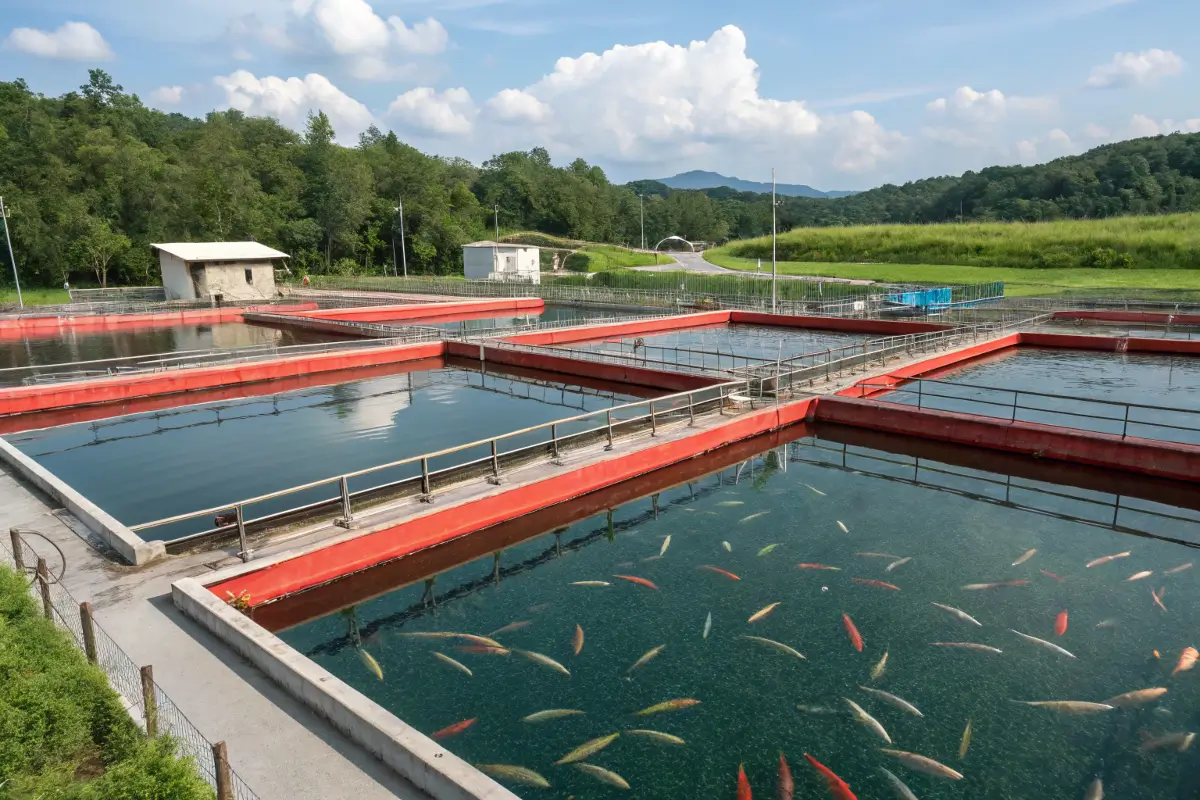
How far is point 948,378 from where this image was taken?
2877 cm

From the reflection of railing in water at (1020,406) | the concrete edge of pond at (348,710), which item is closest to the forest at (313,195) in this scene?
the reflection of railing in water at (1020,406)

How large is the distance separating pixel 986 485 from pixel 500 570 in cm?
1129

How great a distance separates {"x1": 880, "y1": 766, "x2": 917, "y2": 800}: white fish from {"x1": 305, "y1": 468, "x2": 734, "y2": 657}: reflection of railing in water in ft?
22.5

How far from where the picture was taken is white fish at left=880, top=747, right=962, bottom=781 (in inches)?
325

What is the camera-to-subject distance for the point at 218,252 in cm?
5534

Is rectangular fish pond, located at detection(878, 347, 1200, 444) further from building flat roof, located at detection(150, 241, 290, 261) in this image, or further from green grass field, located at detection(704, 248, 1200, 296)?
building flat roof, located at detection(150, 241, 290, 261)

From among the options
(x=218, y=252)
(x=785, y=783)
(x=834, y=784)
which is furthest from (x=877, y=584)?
(x=218, y=252)

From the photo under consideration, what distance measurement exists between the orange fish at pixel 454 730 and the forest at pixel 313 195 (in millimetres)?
73170

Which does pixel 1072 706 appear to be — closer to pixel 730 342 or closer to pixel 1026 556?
pixel 1026 556

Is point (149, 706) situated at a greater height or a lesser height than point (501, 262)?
lesser

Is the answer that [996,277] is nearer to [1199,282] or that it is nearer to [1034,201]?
[1199,282]

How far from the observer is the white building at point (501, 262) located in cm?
6956

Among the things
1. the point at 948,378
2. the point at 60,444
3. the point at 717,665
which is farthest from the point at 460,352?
the point at 717,665

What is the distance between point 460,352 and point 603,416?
13.9 metres
